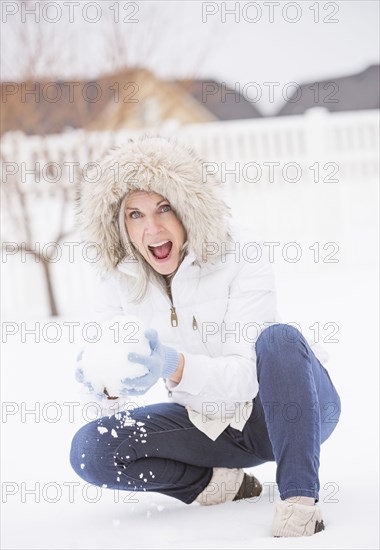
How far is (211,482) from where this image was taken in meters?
1.75

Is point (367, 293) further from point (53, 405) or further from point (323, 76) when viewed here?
point (323, 76)

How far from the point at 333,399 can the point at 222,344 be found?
0.24 meters

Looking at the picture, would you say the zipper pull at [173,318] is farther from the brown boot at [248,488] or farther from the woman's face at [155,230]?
the brown boot at [248,488]

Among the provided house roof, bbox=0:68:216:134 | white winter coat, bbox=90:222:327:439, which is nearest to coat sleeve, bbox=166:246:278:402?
white winter coat, bbox=90:222:327:439

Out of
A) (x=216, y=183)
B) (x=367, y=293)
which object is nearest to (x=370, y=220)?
(x=367, y=293)

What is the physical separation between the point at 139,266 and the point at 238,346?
28 centimetres

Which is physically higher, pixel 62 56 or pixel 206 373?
pixel 62 56

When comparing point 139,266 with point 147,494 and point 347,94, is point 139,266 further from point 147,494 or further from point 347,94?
point 347,94

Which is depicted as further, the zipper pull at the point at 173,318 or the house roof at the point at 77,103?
the house roof at the point at 77,103

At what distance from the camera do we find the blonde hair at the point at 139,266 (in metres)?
1.73

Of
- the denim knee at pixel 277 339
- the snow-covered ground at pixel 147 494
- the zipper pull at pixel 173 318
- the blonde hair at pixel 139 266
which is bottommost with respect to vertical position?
the snow-covered ground at pixel 147 494

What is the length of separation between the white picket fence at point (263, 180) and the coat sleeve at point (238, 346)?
3.95 meters

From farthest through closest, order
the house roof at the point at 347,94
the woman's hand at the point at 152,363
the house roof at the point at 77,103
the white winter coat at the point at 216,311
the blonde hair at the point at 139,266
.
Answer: the house roof at the point at 347,94, the house roof at the point at 77,103, the blonde hair at the point at 139,266, the white winter coat at the point at 216,311, the woman's hand at the point at 152,363

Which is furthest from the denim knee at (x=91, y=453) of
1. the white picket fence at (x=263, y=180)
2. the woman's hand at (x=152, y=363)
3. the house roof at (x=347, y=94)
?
the house roof at (x=347, y=94)
